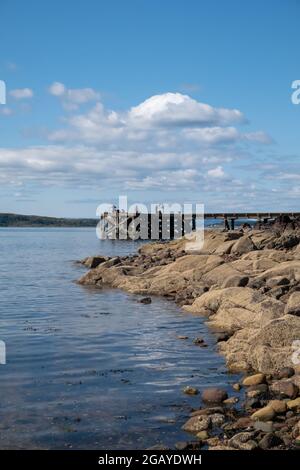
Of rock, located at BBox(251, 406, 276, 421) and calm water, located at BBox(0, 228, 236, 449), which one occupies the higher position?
rock, located at BBox(251, 406, 276, 421)

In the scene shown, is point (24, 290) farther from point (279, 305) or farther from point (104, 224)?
point (104, 224)

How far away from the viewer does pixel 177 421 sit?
952 cm

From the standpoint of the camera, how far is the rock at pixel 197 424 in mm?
9023

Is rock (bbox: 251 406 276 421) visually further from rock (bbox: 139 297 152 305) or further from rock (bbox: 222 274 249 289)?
rock (bbox: 139 297 152 305)

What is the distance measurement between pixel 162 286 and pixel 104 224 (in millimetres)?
68310

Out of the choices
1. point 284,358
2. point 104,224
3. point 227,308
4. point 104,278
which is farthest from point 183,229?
point 284,358

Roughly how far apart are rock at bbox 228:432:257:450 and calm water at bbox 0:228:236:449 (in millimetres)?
901

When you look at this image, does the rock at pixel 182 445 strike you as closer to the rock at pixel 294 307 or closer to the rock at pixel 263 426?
the rock at pixel 263 426

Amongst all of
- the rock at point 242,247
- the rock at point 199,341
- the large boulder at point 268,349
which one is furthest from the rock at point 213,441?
the rock at point 242,247

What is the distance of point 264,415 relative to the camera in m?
9.34

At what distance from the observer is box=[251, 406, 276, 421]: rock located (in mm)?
9305

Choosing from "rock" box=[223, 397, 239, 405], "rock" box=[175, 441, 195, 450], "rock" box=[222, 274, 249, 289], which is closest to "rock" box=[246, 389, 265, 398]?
"rock" box=[223, 397, 239, 405]

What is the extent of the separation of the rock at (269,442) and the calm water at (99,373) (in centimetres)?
128

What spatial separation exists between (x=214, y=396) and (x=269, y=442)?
2.35 metres
